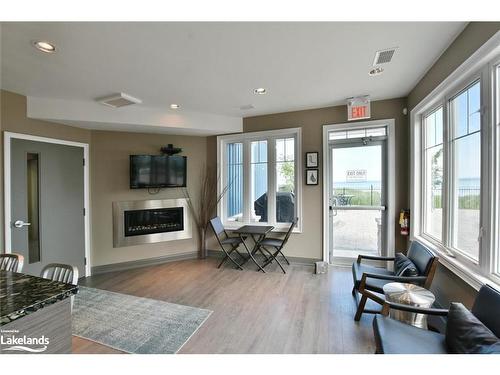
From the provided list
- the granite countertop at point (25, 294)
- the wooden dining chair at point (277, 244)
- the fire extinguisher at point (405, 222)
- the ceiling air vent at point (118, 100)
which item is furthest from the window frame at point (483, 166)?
the ceiling air vent at point (118, 100)

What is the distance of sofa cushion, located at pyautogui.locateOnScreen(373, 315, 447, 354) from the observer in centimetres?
139

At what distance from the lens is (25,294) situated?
1105 millimetres

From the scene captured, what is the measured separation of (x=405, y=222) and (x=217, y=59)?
10.9ft

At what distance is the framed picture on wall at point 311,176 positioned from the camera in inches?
155

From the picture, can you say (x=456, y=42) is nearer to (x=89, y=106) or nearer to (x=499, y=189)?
(x=499, y=189)

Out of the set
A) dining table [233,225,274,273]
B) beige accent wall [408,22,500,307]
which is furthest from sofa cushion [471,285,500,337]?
dining table [233,225,274,273]

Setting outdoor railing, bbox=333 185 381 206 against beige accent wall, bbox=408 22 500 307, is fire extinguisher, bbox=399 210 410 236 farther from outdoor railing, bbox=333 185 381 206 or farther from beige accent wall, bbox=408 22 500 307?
beige accent wall, bbox=408 22 500 307

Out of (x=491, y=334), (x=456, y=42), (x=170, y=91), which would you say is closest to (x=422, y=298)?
(x=491, y=334)

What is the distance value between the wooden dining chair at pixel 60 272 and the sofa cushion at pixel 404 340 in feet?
6.78

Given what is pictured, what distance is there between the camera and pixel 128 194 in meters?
4.16

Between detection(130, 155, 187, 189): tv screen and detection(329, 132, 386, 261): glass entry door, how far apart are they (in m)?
2.79

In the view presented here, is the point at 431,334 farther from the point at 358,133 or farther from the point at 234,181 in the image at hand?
the point at 234,181

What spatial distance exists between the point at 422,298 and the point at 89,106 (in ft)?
15.1
